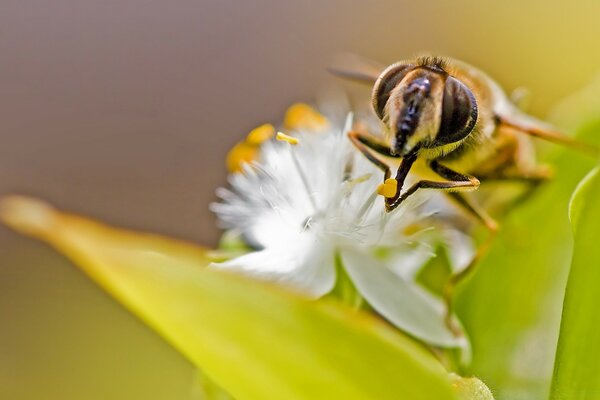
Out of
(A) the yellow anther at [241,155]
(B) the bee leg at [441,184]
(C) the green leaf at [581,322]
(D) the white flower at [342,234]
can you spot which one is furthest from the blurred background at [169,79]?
(C) the green leaf at [581,322]

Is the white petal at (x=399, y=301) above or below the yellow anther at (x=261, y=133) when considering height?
below

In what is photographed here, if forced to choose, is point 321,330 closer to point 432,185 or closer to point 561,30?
point 432,185

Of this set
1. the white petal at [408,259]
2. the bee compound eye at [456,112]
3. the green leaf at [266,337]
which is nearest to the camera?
the green leaf at [266,337]

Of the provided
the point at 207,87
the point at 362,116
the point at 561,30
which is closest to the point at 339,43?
the point at 207,87

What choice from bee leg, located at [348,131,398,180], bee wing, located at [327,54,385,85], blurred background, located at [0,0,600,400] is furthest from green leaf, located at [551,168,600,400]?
blurred background, located at [0,0,600,400]

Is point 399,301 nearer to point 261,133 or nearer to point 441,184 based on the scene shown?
point 441,184

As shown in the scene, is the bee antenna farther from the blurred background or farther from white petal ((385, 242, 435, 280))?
the blurred background

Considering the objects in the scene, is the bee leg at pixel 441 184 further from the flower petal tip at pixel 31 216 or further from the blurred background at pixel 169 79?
the blurred background at pixel 169 79
